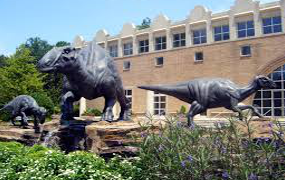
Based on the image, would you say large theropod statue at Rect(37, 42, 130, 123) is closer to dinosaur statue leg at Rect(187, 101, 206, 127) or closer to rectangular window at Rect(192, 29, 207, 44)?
dinosaur statue leg at Rect(187, 101, 206, 127)

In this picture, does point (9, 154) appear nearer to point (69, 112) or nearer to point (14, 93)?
point (69, 112)

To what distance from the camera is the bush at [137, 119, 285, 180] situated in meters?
3.49

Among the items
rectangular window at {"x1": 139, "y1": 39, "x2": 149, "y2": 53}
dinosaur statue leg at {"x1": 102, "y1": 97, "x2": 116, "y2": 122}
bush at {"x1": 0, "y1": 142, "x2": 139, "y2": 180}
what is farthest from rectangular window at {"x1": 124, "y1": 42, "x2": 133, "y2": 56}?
bush at {"x1": 0, "y1": 142, "x2": 139, "y2": 180}

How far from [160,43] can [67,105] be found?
25.1 meters

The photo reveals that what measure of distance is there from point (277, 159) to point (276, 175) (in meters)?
0.22

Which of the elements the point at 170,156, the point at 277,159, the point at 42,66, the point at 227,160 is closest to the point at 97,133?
the point at 42,66

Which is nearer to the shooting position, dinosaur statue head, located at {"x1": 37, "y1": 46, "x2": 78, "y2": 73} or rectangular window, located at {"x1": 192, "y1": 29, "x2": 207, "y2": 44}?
dinosaur statue head, located at {"x1": 37, "y1": 46, "x2": 78, "y2": 73}

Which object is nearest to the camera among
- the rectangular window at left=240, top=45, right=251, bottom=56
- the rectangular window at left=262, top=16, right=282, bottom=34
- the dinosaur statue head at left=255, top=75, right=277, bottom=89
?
the dinosaur statue head at left=255, top=75, right=277, bottom=89

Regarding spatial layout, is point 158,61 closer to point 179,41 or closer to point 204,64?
point 179,41

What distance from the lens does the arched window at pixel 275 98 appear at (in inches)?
974

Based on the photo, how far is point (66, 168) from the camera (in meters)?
4.68

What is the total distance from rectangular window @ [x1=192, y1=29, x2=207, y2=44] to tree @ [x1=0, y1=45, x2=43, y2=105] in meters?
15.0

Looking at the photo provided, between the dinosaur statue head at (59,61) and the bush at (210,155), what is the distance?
9.09ft

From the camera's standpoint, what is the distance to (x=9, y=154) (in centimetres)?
607
